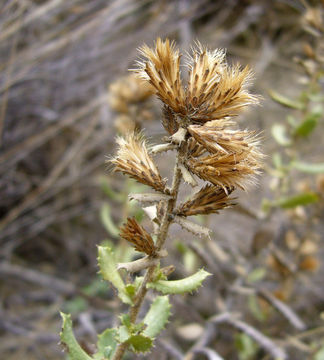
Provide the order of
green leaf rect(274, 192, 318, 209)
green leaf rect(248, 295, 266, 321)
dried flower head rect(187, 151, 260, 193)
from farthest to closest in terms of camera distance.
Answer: green leaf rect(248, 295, 266, 321)
green leaf rect(274, 192, 318, 209)
dried flower head rect(187, 151, 260, 193)

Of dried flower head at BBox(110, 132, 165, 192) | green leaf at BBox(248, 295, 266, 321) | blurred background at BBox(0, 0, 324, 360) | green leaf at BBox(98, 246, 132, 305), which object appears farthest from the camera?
green leaf at BBox(248, 295, 266, 321)

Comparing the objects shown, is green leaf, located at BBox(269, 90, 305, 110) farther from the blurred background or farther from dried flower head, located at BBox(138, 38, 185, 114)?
dried flower head, located at BBox(138, 38, 185, 114)

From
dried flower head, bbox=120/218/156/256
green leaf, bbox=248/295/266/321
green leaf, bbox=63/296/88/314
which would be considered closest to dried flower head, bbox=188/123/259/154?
dried flower head, bbox=120/218/156/256

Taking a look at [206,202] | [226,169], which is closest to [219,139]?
[226,169]

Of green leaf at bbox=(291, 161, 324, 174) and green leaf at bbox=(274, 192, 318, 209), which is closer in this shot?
green leaf at bbox=(274, 192, 318, 209)

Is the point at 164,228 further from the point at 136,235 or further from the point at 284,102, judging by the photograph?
the point at 284,102

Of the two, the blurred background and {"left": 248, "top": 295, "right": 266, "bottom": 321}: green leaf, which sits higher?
the blurred background

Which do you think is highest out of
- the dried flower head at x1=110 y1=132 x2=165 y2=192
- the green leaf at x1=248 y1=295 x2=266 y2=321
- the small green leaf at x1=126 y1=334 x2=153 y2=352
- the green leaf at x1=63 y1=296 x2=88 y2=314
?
the green leaf at x1=63 y1=296 x2=88 y2=314
